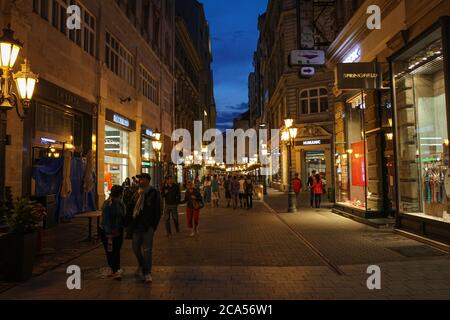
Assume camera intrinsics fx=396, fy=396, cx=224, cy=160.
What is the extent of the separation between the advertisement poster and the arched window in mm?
20525

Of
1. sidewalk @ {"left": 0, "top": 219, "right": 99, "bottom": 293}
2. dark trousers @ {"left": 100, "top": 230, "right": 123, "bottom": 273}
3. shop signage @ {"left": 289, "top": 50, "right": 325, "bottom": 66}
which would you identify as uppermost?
shop signage @ {"left": 289, "top": 50, "right": 325, "bottom": 66}

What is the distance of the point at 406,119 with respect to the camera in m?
11.9

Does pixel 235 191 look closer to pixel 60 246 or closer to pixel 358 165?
pixel 358 165

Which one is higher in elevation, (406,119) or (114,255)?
(406,119)

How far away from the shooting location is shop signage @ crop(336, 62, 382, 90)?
13094mm

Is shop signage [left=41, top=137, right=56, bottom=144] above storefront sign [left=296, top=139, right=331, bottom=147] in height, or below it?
below

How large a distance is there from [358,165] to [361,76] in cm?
436

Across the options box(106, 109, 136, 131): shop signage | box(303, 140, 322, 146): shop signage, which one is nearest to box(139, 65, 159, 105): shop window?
box(106, 109, 136, 131): shop signage

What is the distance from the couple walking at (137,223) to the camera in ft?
22.2

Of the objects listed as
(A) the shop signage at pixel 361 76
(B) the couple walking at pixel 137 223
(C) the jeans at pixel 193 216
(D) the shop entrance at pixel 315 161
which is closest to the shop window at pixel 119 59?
(C) the jeans at pixel 193 216

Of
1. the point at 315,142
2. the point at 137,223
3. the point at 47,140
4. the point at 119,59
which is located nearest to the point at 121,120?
the point at 119,59

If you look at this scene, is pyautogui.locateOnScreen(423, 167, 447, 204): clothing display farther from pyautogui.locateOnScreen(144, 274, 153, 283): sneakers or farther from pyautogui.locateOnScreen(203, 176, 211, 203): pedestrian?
pyautogui.locateOnScreen(203, 176, 211, 203): pedestrian
